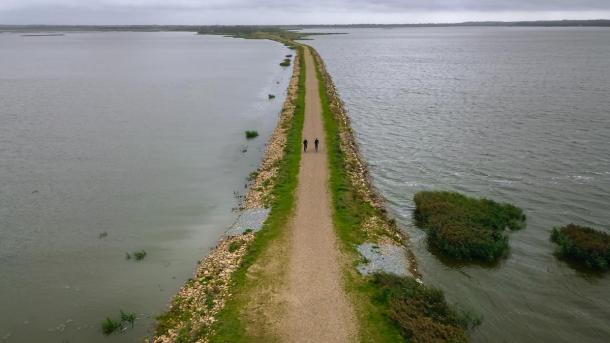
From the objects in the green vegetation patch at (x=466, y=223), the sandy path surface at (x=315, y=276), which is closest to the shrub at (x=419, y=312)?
the sandy path surface at (x=315, y=276)

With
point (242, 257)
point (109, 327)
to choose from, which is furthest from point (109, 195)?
point (109, 327)

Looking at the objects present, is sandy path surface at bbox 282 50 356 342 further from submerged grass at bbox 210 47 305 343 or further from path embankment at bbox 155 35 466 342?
submerged grass at bbox 210 47 305 343

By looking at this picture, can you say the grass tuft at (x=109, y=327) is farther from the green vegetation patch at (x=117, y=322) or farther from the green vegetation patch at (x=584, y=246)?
the green vegetation patch at (x=584, y=246)

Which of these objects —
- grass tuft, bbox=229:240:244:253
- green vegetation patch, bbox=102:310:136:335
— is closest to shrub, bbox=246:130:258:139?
grass tuft, bbox=229:240:244:253

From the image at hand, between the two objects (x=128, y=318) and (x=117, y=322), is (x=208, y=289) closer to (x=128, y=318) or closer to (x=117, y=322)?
(x=128, y=318)

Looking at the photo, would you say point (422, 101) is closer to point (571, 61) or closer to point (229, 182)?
point (229, 182)

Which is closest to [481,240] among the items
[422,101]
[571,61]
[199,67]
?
[422,101]
